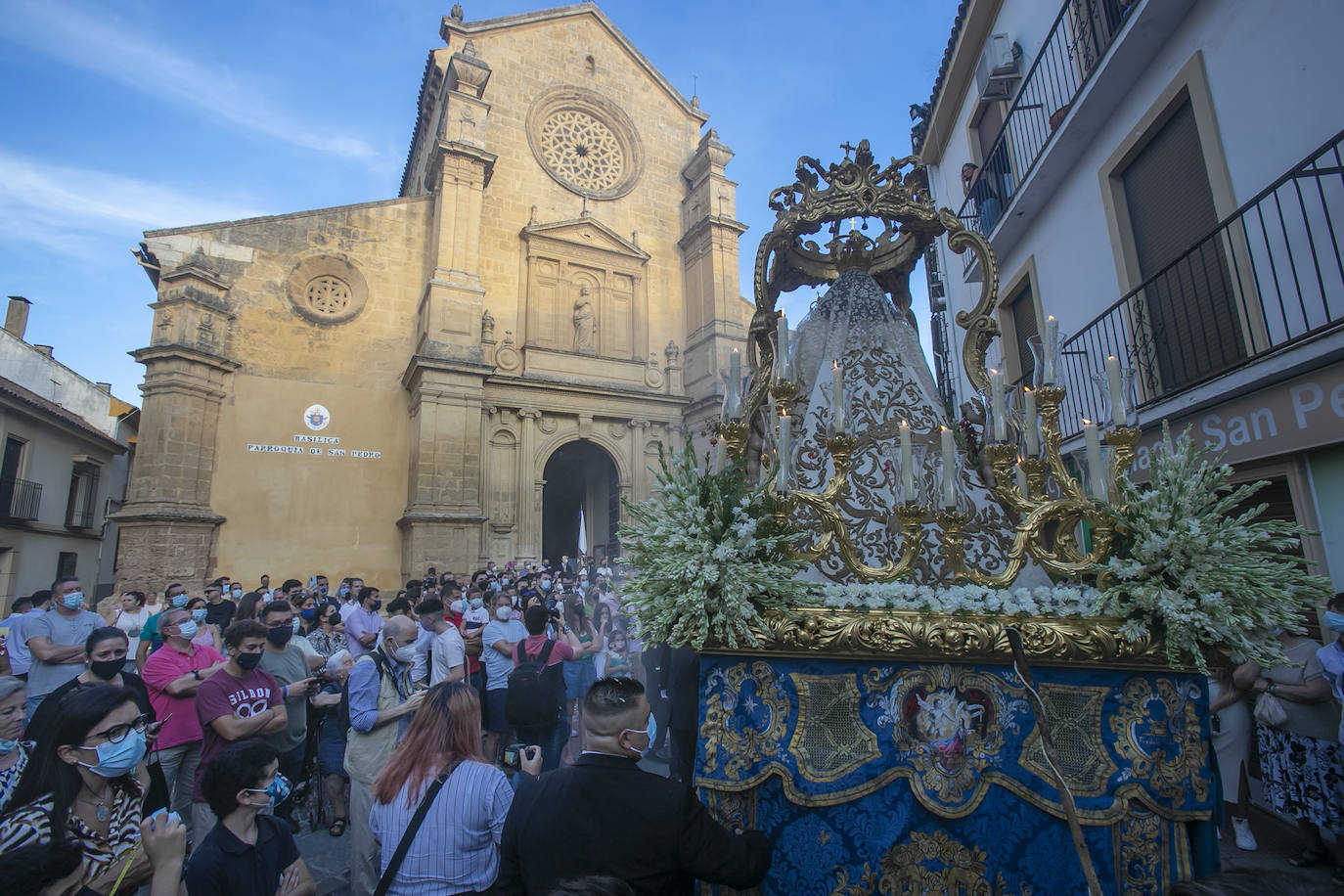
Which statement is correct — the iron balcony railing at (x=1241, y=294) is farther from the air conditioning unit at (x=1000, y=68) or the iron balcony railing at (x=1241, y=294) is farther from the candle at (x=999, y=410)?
the air conditioning unit at (x=1000, y=68)

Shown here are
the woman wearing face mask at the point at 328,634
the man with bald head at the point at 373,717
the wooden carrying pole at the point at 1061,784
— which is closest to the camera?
the wooden carrying pole at the point at 1061,784

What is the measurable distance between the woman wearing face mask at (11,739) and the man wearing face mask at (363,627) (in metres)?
2.56

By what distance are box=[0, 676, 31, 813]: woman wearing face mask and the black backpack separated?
283cm

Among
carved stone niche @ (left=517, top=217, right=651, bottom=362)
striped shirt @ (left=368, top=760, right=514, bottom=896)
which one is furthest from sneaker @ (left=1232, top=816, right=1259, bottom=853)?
carved stone niche @ (left=517, top=217, right=651, bottom=362)

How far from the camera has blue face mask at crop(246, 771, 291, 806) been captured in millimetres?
2499

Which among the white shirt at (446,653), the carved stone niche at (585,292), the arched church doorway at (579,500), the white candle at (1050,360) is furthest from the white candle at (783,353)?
the carved stone niche at (585,292)

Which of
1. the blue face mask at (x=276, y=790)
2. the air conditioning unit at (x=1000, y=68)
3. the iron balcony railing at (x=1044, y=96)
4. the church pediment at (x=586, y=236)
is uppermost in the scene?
the church pediment at (x=586, y=236)

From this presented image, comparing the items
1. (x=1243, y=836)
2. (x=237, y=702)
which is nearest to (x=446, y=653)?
(x=237, y=702)

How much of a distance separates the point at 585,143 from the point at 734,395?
19998 millimetres

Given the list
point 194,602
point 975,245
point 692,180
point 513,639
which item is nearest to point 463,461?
point 194,602

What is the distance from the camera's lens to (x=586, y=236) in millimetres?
19484

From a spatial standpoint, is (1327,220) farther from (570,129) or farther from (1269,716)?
(570,129)

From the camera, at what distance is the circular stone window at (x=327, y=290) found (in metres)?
16.1

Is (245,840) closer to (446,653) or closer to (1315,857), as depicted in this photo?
(446,653)
